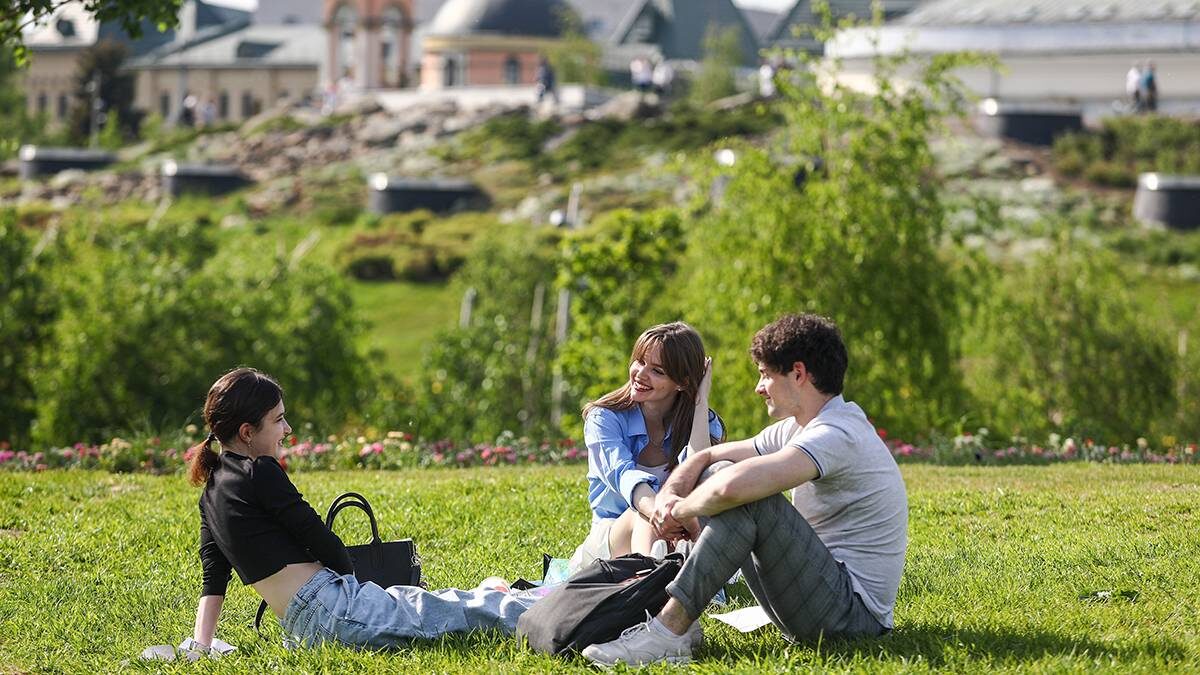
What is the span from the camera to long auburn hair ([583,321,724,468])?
7.06 meters

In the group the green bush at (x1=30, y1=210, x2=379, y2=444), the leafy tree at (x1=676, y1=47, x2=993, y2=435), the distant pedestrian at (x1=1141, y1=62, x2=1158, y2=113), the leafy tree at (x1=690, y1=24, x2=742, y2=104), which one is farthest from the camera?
the leafy tree at (x1=690, y1=24, x2=742, y2=104)

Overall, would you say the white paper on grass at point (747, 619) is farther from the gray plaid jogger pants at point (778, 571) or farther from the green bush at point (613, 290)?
the green bush at point (613, 290)

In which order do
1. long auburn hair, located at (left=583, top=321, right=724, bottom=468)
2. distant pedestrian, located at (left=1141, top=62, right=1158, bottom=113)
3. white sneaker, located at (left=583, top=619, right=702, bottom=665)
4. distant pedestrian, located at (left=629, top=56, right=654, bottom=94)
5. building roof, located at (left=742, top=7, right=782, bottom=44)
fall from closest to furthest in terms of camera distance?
white sneaker, located at (left=583, top=619, right=702, bottom=665), long auburn hair, located at (left=583, top=321, right=724, bottom=468), distant pedestrian, located at (left=1141, top=62, right=1158, bottom=113), distant pedestrian, located at (left=629, top=56, right=654, bottom=94), building roof, located at (left=742, top=7, right=782, bottom=44)

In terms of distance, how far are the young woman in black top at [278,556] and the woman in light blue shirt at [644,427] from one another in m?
0.62

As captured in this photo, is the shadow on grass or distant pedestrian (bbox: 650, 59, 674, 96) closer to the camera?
the shadow on grass

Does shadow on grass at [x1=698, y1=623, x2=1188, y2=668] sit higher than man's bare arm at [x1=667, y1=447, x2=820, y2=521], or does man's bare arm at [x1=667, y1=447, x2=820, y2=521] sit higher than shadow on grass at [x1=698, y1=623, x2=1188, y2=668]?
man's bare arm at [x1=667, y1=447, x2=820, y2=521]

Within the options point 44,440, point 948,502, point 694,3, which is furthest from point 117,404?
point 694,3

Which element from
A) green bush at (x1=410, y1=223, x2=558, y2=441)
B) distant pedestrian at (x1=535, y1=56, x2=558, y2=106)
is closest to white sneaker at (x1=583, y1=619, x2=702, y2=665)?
green bush at (x1=410, y1=223, x2=558, y2=441)

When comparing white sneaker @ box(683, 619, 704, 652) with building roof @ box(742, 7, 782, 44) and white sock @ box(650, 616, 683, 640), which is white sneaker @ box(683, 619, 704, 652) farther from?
building roof @ box(742, 7, 782, 44)

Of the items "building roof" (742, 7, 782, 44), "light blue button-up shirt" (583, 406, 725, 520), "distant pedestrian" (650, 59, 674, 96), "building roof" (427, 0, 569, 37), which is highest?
"building roof" (742, 7, 782, 44)

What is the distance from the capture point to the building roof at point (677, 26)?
278ft

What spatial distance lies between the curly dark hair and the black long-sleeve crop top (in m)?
1.86

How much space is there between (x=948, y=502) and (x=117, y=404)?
15386mm

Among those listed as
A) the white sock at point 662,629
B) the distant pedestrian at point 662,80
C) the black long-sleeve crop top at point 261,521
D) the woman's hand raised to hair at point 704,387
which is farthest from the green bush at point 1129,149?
the black long-sleeve crop top at point 261,521
